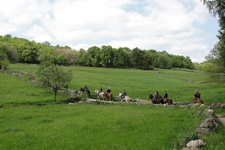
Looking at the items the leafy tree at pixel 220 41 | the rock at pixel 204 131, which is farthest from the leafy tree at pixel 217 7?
the rock at pixel 204 131

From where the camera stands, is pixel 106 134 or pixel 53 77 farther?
pixel 53 77

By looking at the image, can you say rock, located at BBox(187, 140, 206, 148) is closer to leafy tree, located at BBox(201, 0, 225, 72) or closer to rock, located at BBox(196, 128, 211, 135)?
rock, located at BBox(196, 128, 211, 135)

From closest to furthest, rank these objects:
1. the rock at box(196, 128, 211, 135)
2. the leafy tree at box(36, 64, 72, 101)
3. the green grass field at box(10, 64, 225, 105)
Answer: the rock at box(196, 128, 211, 135)
the leafy tree at box(36, 64, 72, 101)
the green grass field at box(10, 64, 225, 105)

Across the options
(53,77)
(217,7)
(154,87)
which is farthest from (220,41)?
(154,87)

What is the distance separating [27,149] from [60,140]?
5.69 feet

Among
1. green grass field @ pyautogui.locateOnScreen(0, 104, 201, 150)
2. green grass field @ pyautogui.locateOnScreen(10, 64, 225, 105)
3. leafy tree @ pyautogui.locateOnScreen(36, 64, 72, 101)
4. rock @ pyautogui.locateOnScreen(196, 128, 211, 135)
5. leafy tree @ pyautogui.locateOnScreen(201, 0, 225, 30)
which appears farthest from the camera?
green grass field @ pyautogui.locateOnScreen(10, 64, 225, 105)

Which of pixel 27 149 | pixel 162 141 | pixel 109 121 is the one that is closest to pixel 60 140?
pixel 27 149

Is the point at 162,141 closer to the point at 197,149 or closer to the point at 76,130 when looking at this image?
the point at 197,149

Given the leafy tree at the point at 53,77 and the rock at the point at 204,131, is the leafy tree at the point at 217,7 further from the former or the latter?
the leafy tree at the point at 53,77

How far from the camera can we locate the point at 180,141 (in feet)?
29.3

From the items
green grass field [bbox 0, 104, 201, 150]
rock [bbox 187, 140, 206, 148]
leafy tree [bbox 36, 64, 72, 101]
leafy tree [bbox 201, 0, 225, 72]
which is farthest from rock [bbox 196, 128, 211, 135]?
leafy tree [bbox 36, 64, 72, 101]

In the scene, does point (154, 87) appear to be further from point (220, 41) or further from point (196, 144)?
point (196, 144)

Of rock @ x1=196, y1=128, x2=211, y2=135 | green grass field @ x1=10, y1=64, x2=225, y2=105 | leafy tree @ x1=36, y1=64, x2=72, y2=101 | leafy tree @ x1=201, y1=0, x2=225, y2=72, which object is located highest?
leafy tree @ x1=201, y1=0, x2=225, y2=72

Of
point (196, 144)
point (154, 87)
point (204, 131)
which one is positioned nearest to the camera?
point (196, 144)
